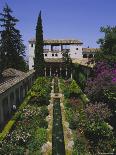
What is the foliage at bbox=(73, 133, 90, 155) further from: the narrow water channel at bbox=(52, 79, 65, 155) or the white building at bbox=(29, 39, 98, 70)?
the white building at bbox=(29, 39, 98, 70)

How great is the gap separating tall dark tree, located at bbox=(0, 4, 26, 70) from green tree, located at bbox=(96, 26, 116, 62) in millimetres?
25674

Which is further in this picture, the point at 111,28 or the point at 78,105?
the point at 111,28

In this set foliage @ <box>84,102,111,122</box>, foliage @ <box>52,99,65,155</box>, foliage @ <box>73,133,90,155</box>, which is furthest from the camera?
foliage @ <box>84,102,111,122</box>

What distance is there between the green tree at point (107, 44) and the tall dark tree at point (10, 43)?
2567 centimetres

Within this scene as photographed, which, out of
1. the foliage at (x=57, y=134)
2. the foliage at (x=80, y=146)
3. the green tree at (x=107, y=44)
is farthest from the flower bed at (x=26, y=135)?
the green tree at (x=107, y=44)

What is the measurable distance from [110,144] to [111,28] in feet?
80.9

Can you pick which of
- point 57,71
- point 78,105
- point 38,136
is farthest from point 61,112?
point 57,71

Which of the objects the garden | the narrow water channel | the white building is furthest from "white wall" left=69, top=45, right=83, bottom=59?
the narrow water channel

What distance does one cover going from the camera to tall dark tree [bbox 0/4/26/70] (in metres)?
63.2

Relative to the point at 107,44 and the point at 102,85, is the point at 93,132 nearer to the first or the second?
the point at 102,85

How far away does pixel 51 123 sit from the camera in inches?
1091

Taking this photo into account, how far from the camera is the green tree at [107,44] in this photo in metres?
40.0

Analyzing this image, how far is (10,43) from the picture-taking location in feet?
210

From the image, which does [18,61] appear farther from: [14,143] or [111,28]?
[14,143]
